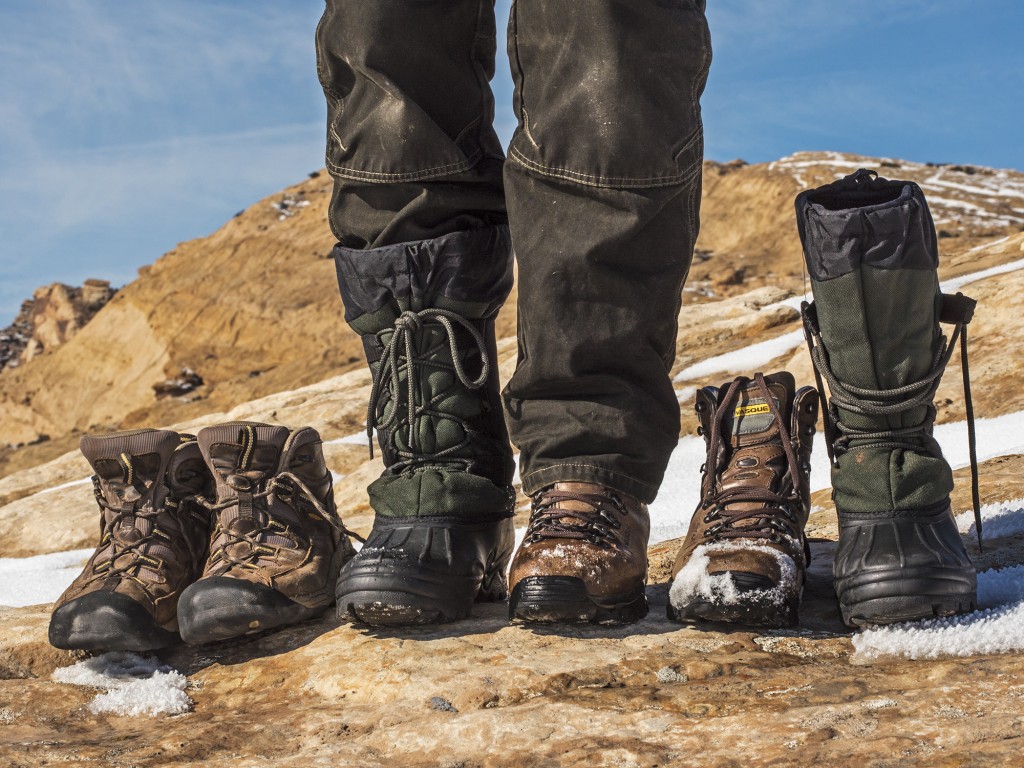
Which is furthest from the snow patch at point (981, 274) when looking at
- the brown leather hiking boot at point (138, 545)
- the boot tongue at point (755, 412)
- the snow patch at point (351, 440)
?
the brown leather hiking boot at point (138, 545)

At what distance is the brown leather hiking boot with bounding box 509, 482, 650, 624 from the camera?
5.77 ft

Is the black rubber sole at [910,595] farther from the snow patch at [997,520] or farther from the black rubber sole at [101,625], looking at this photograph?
the black rubber sole at [101,625]

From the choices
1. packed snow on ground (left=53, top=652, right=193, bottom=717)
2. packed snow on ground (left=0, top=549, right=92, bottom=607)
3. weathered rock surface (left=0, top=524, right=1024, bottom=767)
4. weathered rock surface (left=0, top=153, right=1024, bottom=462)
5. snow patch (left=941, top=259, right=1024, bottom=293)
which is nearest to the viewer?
weathered rock surface (left=0, top=524, right=1024, bottom=767)

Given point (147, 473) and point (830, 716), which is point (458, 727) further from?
point (147, 473)

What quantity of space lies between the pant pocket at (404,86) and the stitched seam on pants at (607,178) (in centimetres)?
24

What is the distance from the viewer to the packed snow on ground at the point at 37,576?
3.47 meters

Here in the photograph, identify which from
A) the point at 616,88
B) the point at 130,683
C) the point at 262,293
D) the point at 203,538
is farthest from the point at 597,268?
the point at 262,293

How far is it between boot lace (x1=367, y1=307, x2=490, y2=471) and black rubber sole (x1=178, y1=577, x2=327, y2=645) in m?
0.38

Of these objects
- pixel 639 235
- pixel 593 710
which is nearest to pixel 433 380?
pixel 639 235

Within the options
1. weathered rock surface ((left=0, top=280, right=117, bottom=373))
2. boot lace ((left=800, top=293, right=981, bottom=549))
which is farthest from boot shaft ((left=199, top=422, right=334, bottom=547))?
weathered rock surface ((left=0, top=280, right=117, bottom=373))

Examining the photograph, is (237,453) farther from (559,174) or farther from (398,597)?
(559,174)

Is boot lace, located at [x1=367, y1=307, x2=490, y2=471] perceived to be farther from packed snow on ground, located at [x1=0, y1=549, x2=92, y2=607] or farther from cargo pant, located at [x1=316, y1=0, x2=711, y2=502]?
packed snow on ground, located at [x1=0, y1=549, x2=92, y2=607]

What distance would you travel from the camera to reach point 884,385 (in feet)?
5.86

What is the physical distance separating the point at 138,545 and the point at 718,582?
1199mm
